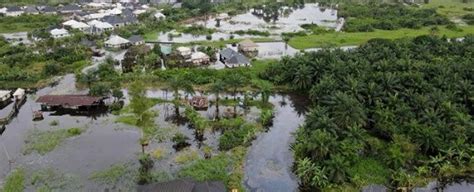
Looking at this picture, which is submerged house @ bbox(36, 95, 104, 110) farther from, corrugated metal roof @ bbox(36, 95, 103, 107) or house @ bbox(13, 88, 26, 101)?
house @ bbox(13, 88, 26, 101)

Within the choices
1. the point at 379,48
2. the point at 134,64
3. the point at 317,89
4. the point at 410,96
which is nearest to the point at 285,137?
the point at 317,89

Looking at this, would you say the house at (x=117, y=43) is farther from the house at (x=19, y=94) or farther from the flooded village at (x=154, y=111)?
the house at (x=19, y=94)

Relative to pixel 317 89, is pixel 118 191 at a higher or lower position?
lower

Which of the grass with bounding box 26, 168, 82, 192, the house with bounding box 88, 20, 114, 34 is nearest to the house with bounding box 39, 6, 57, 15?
the house with bounding box 88, 20, 114, 34

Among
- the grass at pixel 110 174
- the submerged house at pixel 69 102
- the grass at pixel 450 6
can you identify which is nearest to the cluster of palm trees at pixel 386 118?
the grass at pixel 110 174

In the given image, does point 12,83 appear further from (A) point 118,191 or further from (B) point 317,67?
(B) point 317,67

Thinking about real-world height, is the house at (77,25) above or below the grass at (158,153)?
above

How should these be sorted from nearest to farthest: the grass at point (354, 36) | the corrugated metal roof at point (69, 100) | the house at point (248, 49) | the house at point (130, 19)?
the corrugated metal roof at point (69, 100)
the house at point (248, 49)
the grass at point (354, 36)
the house at point (130, 19)
